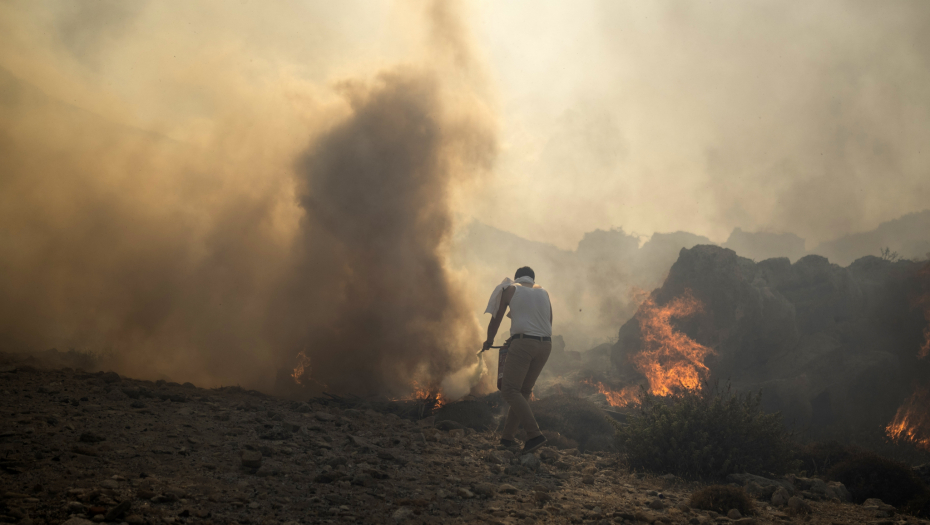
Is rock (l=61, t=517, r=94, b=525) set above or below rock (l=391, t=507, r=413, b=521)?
below

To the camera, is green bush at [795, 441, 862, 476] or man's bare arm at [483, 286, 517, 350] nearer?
man's bare arm at [483, 286, 517, 350]

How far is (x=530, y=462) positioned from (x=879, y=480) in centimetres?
507

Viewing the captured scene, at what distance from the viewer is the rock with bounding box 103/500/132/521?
119 inches

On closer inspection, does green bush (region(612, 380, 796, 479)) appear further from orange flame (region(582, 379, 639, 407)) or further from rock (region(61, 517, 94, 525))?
orange flame (region(582, 379, 639, 407))

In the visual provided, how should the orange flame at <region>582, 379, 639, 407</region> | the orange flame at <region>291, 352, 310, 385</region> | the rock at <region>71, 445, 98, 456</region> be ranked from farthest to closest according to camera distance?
1. the orange flame at <region>582, 379, 639, 407</region>
2. the orange flame at <region>291, 352, 310, 385</region>
3. the rock at <region>71, 445, 98, 456</region>

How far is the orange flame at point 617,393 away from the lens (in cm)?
1972

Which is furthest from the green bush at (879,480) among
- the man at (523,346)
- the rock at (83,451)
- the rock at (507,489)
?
the rock at (83,451)

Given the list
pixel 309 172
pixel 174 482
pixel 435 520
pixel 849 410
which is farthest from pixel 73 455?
pixel 849 410

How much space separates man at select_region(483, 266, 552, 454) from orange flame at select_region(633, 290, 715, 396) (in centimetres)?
1428

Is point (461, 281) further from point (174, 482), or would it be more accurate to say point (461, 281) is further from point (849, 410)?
point (849, 410)

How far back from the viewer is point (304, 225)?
1368 centimetres

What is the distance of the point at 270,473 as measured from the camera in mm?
4508

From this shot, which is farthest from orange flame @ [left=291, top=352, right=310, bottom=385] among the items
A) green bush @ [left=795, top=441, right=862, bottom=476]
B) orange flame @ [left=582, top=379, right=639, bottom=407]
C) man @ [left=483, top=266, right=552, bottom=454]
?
orange flame @ [left=582, top=379, right=639, bottom=407]

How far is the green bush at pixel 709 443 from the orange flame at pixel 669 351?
A: 1237 centimetres
